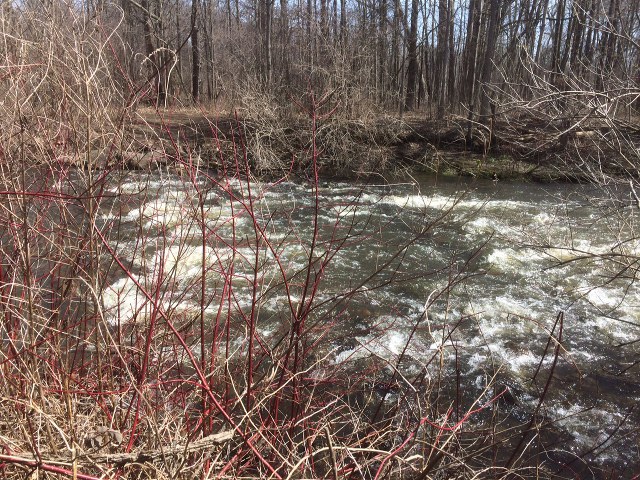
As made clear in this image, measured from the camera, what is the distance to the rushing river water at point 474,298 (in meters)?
3.59

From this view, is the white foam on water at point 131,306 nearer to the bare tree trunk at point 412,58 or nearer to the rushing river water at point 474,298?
the rushing river water at point 474,298

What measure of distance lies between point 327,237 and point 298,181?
528 centimetres

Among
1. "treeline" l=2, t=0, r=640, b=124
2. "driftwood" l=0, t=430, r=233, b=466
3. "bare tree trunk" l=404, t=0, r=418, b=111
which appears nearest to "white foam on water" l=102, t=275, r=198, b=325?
"driftwood" l=0, t=430, r=233, b=466

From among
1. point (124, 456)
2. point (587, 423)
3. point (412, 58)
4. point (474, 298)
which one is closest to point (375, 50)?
point (412, 58)

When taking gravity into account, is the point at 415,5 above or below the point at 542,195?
above

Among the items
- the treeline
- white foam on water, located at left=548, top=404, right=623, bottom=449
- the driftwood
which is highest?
the treeline

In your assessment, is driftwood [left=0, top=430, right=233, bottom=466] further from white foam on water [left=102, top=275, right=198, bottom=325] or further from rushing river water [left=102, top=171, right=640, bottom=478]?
rushing river water [left=102, top=171, right=640, bottom=478]

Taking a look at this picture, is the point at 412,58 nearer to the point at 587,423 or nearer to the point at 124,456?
the point at 587,423

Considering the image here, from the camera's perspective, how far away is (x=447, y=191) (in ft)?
39.8

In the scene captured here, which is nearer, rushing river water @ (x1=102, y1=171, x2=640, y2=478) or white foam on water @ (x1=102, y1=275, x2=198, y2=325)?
white foam on water @ (x1=102, y1=275, x2=198, y2=325)

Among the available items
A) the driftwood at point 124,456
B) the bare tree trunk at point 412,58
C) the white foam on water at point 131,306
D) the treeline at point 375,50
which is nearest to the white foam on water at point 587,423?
the white foam on water at point 131,306

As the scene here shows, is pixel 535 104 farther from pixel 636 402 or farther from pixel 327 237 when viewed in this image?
pixel 327 237

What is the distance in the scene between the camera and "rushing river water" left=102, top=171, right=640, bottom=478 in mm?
3586

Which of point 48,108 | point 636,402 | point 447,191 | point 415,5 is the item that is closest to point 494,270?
point 636,402
